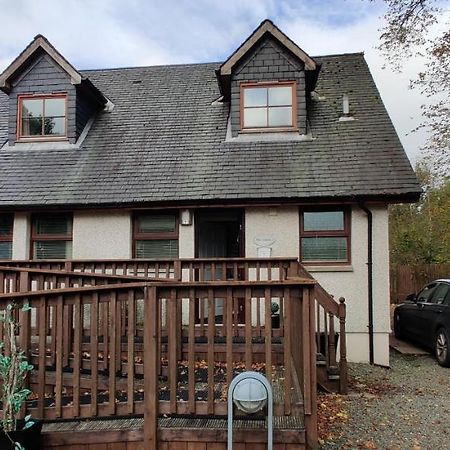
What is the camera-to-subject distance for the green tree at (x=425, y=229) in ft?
65.4

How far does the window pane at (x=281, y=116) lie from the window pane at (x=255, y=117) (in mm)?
166

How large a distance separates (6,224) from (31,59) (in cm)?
A: 421

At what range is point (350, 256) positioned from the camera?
344 inches

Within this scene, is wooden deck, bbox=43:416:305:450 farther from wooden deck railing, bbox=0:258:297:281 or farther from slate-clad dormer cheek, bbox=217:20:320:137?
slate-clad dormer cheek, bbox=217:20:320:137

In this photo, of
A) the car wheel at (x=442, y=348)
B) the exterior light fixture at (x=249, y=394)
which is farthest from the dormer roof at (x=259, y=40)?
the exterior light fixture at (x=249, y=394)

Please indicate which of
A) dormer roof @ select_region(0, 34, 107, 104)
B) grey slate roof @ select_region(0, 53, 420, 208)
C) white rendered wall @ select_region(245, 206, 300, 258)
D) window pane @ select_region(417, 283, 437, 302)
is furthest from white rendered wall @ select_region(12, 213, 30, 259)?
window pane @ select_region(417, 283, 437, 302)

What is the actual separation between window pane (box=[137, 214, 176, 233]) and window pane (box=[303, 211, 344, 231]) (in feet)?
9.04

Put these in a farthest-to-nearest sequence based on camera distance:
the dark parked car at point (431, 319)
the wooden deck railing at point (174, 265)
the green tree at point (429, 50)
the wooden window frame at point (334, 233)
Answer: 1. the green tree at point (429, 50)
2. the wooden window frame at point (334, 233)
3. the dark parked car at point (431, 319)
4. the wooden deck railing at point (174, 265)

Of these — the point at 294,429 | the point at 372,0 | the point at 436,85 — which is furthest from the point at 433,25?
the point at 294,429

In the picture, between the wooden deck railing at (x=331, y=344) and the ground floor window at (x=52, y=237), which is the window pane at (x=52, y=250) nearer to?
the ground floor window at (x=52, y=237)

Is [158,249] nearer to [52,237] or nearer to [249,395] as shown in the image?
[52,237]

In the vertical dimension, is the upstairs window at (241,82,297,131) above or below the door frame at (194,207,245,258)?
above

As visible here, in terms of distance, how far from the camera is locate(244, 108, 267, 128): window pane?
33.9ft

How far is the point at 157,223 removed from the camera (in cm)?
936
